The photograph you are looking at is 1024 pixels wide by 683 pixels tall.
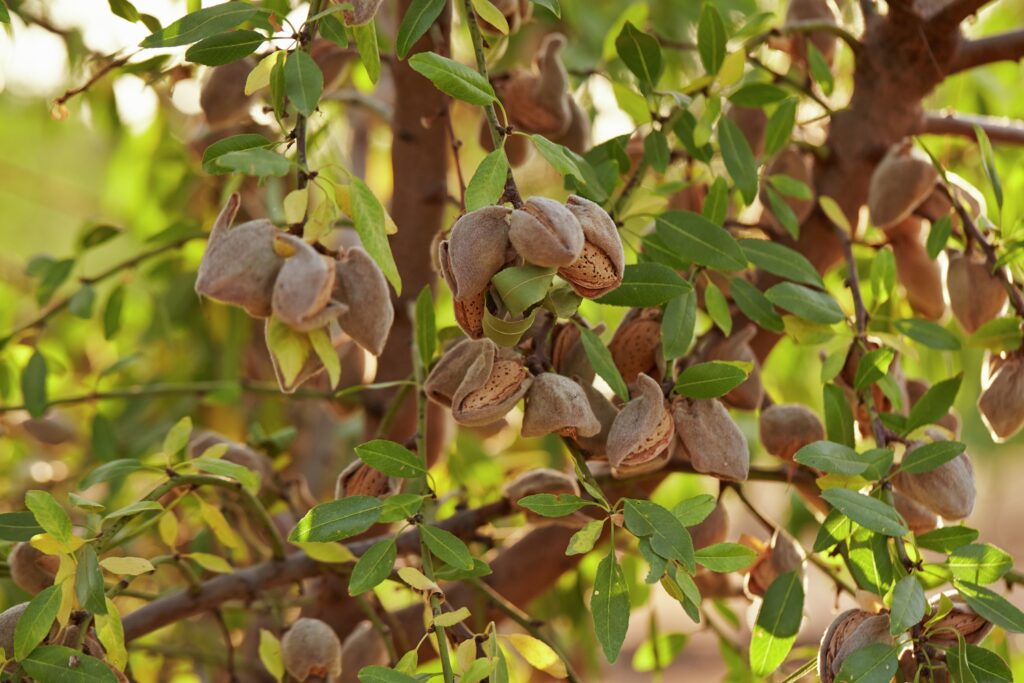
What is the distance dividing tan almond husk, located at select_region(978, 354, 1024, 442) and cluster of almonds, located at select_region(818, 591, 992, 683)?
13 centimetres

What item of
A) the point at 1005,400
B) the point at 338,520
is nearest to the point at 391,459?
the point at 338,520

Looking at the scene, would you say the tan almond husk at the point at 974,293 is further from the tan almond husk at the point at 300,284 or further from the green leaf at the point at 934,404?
the tan almond husk at the point at 300,284

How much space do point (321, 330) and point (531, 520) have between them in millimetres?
268

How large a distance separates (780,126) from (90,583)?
47cm

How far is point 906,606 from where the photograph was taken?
52 centimetres

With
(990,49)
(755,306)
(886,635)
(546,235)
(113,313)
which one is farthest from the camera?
(113,313)

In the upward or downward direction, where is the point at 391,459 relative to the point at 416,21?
downward

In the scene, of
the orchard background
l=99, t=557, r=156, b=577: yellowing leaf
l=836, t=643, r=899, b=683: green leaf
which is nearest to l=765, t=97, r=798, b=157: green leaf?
the orchard background

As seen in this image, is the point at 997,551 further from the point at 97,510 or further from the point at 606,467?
the point at 97,510

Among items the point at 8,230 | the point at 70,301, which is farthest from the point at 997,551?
the point at 8,230

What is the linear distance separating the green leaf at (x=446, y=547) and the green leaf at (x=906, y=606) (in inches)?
7.5

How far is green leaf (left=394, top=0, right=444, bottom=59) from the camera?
21.0 inches

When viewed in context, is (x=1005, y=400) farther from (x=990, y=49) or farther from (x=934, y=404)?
(x=990, y=49)

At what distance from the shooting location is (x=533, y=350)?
575mm
